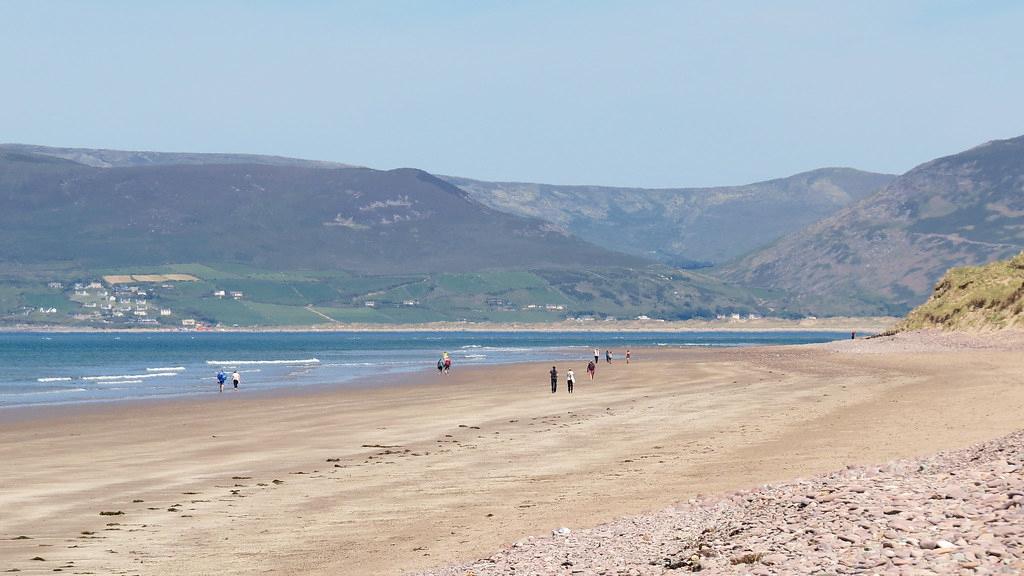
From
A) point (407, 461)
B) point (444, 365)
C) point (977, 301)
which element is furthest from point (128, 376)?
point (407, 461)

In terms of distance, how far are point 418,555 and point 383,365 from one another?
108252 mm

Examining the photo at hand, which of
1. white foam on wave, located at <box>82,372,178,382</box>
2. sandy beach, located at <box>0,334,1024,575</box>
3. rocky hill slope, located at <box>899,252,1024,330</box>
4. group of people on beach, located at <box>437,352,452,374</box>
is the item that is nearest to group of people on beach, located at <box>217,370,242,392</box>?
sandy beach, located at <box>0,334,1024,575</box>

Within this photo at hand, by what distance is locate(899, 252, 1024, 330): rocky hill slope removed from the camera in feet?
333

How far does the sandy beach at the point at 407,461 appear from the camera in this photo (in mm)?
22406

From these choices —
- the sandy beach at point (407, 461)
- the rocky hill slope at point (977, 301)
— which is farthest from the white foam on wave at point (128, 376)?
the rocky hill slope at point (977, 301)

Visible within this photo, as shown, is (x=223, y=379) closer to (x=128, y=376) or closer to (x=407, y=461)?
(x=128, y=376)

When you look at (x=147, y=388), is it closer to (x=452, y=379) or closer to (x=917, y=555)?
(x=452, y=379)

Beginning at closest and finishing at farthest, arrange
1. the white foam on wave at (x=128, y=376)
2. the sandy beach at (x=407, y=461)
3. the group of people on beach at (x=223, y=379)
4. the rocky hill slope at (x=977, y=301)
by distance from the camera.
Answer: the sandy beach at (x=407, y=461) → the group of people on beach at (x=223, y=379) → the rocky hill slope at (x=977, y=301) → the white foam on wave at (x=128, y=376)

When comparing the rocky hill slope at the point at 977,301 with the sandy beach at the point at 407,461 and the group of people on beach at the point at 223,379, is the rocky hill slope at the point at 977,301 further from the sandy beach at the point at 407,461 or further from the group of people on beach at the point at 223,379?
the group of people on beach at the point at 223,379

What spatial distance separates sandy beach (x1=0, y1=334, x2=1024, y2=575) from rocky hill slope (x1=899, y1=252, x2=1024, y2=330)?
32811 millimetres

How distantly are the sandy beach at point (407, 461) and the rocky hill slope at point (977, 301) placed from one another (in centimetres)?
3281

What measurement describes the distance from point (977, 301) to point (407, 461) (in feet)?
276

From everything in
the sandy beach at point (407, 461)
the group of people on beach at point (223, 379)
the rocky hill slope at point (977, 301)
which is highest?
the rocky hill slope at point (977, 301)

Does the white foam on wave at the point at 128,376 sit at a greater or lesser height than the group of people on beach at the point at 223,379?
lesser
